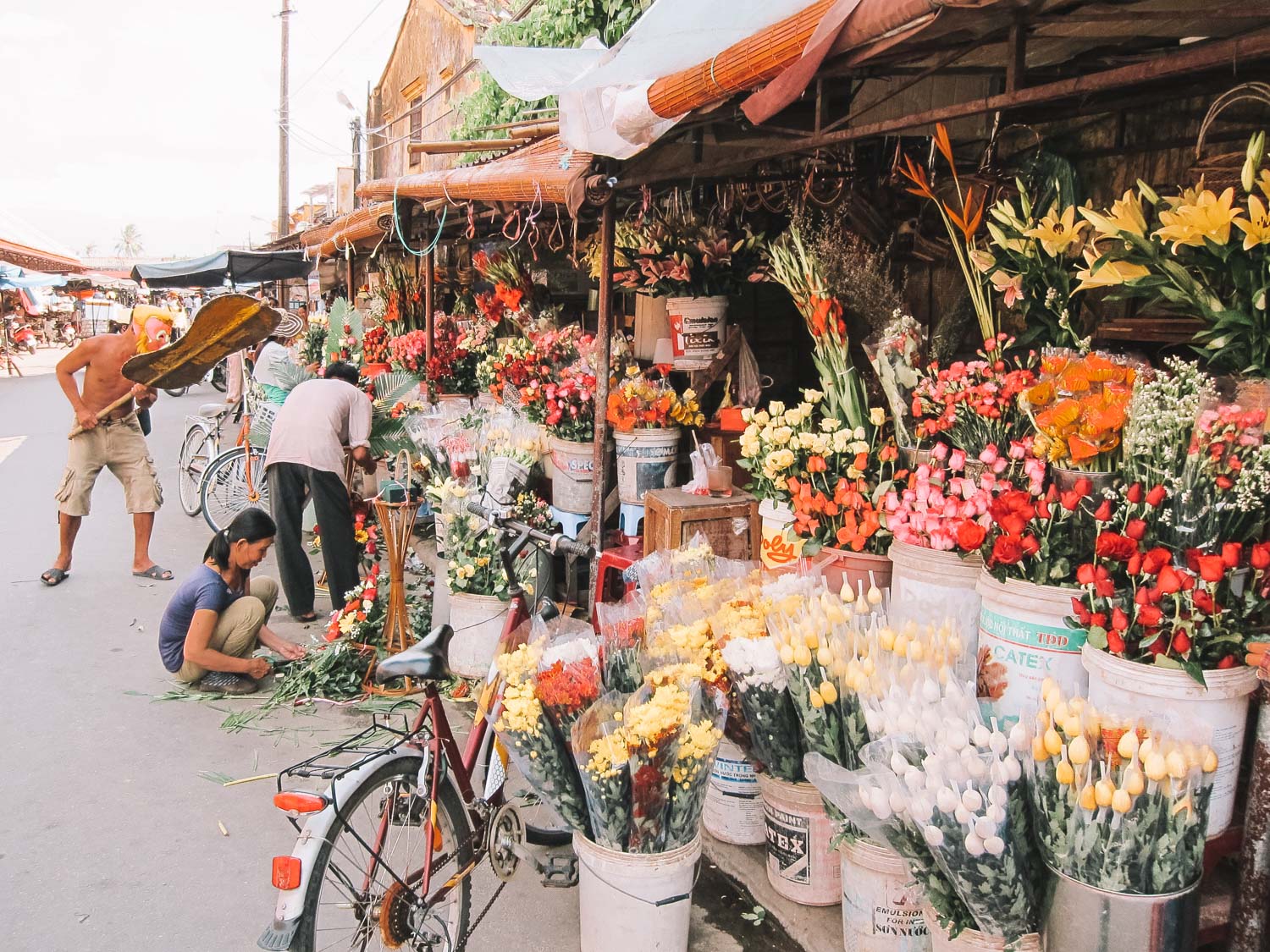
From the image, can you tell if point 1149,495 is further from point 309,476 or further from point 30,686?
point 30,686

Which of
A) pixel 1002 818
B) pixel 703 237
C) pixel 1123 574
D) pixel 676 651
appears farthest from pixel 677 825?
pixel 703 237

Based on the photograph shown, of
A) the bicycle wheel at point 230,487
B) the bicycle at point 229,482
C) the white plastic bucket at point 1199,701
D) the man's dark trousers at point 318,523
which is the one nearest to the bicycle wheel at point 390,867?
the white plastic bucket at point 1199,701

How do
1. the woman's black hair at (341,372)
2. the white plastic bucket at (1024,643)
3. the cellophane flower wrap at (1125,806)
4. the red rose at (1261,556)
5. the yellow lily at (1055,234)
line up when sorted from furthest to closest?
the woman's black hair at (341,372)
the yellow lily at (1055,234)
the white plastic bucket at (1024,643)
the red rose at (1261,556)
the cellophane flower wrap at (1125,806)

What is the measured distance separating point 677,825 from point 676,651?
22.6 inches

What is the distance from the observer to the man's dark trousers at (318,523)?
6555 millimetres

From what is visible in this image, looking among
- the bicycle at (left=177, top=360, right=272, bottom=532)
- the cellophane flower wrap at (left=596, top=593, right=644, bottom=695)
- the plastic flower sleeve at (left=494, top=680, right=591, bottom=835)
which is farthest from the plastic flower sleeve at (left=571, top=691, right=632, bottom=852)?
the bicycle at (left=177, top=360, right=272, bottom=532)

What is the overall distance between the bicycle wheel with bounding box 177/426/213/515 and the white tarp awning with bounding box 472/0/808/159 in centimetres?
756

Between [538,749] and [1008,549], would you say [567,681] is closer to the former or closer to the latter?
[538,749]

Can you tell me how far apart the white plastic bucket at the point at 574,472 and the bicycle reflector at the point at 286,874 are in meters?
3.50

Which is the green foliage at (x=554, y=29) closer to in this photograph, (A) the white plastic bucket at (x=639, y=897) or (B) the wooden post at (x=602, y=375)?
(B) the wooden post at (x=602, y=375)

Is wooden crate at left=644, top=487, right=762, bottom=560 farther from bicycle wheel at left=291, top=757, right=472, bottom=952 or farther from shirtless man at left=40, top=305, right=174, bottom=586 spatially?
shirtless man at left=40, top=305, right=174, bottom=586

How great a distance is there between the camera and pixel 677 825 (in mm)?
2975

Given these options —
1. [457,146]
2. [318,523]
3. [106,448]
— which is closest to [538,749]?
[318,523]

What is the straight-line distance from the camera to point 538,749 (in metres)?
3.12
